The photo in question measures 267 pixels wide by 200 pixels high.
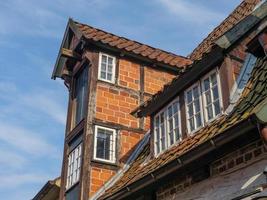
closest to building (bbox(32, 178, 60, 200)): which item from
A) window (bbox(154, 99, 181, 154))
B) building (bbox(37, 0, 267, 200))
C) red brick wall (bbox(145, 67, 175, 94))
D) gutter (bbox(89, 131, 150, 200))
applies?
building (bbox(37, 0, 267, 200))

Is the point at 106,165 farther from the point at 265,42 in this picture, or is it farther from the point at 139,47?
the point at 265,42

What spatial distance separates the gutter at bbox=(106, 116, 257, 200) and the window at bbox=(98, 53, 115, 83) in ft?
16.5

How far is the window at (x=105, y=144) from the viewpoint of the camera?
12.6 meters

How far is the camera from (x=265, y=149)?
634cm

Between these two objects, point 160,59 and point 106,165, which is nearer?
point 106,165

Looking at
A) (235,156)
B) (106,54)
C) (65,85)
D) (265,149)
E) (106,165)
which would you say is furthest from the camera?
(65,85)

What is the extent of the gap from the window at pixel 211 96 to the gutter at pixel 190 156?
4.50ft

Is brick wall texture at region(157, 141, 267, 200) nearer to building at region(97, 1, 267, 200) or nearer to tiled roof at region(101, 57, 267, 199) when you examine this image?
building at region(97, 1, 267, 200)

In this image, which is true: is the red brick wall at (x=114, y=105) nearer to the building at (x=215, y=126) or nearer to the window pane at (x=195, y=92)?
the building at (x=215, y=126)

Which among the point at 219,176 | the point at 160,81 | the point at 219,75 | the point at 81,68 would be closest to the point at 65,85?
the point at 81,68

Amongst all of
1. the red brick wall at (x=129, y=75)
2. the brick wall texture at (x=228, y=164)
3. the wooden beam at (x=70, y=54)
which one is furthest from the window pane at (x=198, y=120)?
the wooden beam at (x=70, y=54)

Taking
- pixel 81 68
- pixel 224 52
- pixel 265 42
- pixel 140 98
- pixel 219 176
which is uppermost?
pixel 81 68

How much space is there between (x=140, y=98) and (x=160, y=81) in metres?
1.05

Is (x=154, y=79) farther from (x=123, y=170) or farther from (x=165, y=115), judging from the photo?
(x=165, y=115)
